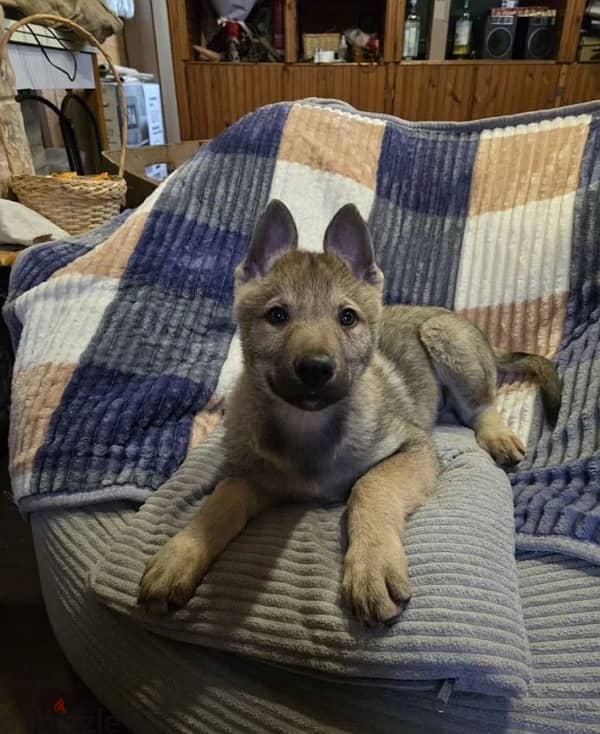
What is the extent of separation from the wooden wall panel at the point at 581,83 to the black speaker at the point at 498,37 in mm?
597

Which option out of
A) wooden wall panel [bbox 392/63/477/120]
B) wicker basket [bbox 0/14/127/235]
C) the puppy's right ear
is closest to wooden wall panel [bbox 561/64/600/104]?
wooden wall panel [bbox 392/63/477/120]

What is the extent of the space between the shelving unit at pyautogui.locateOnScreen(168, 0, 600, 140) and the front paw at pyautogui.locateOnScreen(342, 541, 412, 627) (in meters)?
5.08

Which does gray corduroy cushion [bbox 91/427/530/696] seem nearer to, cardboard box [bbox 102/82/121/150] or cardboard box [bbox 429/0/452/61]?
cardboard box [bbox 102/82/121/150]

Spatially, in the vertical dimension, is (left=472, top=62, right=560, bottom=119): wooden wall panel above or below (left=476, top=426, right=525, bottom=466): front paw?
above

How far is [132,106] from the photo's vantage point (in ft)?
15.9

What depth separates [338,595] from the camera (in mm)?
1131

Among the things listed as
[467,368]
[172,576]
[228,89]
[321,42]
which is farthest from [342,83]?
[172,576]

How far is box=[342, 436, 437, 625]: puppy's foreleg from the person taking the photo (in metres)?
1.07

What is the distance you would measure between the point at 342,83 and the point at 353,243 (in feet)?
14.2

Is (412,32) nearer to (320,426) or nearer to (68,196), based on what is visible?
(68,196)

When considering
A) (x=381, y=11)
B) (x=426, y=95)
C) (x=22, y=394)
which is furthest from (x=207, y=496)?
(x=381, y=11)

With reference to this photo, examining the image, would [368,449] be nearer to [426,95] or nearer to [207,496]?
[207,496]

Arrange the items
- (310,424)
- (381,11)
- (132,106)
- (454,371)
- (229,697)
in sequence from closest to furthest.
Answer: (229,697) → (310,424) → (454,371) → (132,106) → (381,11)

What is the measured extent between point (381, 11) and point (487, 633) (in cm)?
577
